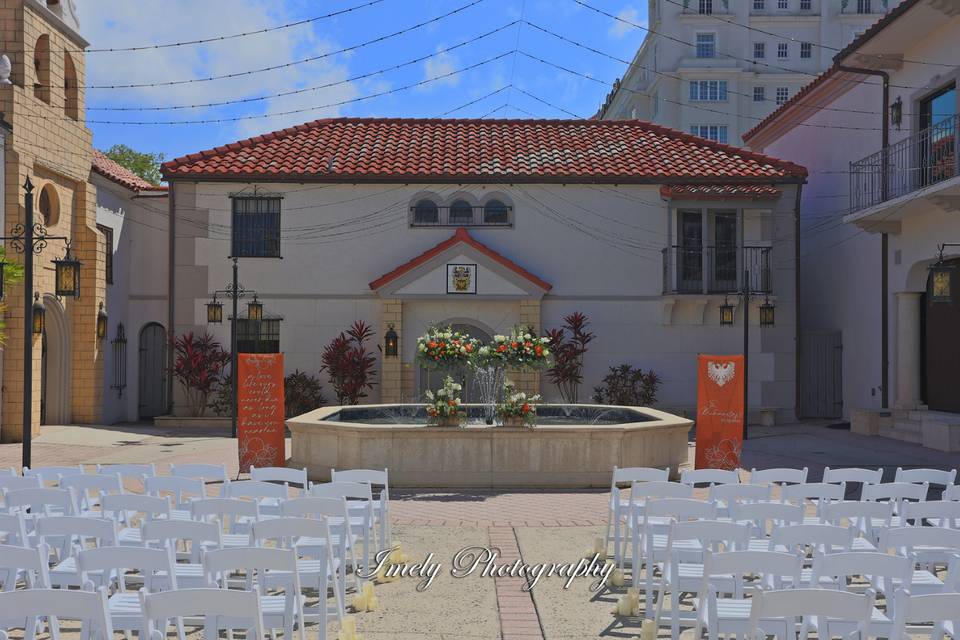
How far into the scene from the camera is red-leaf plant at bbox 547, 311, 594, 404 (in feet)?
70.1

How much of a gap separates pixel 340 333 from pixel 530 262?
4.99 meters

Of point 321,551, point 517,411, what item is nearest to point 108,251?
point 517,411

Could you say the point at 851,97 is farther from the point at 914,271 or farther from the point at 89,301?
the point at 89,301

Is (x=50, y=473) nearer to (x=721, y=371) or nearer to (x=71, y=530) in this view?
(x=71, y=530)

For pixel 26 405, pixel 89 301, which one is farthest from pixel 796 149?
pixel 26 405

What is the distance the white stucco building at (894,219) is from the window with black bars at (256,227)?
13.5 metres

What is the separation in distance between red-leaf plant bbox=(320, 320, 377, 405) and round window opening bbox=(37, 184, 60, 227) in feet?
21.5

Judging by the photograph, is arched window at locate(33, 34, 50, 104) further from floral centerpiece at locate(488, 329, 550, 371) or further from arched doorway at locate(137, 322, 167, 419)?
floral centerpiece at locate(488, 329, 550, 371)

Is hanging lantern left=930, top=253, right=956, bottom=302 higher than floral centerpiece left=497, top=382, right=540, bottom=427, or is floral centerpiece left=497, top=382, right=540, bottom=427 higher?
hanging lantern left=930, top=253, right=956, bottom=302

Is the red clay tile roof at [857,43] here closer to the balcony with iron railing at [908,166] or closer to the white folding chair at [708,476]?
the balcony with iron railing at [908,166]

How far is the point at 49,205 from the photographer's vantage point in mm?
19156

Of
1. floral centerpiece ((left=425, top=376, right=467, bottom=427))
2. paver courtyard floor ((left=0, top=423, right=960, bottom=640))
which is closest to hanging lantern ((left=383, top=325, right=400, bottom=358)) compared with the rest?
paver courtyard floor ((left=0, top=423, right=960, bottom=640))

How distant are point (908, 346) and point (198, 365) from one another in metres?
16.2

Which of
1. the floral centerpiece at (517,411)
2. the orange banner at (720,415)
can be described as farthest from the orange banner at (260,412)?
the orange banner at (720,415)
